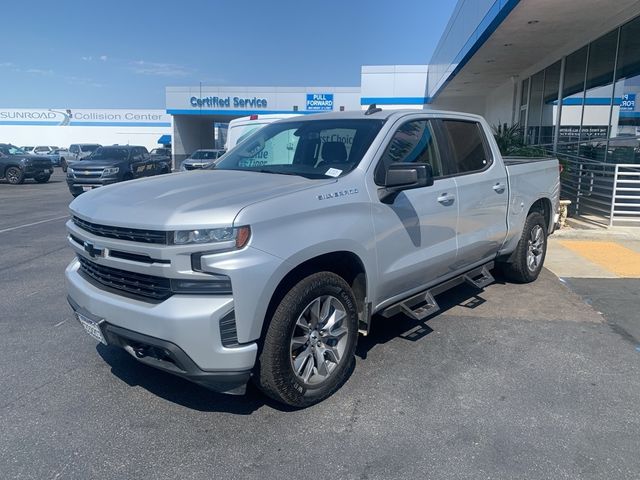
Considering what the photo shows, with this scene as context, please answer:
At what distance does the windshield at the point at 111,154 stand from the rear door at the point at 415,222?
1658 cm

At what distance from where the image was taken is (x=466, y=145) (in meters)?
5.20

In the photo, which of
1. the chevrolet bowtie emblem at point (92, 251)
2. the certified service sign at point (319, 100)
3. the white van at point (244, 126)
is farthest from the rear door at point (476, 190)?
the certified service sign at point (319, 100)

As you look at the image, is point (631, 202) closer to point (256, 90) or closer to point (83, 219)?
point (83, 219)

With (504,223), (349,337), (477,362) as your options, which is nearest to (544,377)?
(477,362)

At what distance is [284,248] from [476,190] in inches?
103

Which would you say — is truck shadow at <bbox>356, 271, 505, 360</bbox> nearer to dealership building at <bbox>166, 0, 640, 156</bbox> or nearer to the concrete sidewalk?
the concrete sidewalk

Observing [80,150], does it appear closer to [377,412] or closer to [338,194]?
[338,194]

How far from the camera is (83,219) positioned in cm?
351

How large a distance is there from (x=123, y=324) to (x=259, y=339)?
0.83 m

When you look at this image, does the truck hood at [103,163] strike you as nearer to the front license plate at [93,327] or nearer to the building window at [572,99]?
the building window at [572,99]

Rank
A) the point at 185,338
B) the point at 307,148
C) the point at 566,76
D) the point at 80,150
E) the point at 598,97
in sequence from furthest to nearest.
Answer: the point at 80,150 < the point at 566,76 < the point at 598,97 < the point at 307,148 < the point at 185,338

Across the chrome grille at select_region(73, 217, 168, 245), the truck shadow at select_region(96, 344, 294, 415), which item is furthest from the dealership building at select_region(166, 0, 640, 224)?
the chrome grille at select_region(73, 217, 168, 245)

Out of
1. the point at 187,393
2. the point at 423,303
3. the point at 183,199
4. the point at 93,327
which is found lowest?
the point at 187,393

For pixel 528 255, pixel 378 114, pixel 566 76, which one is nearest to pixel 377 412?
pixel 378 114
